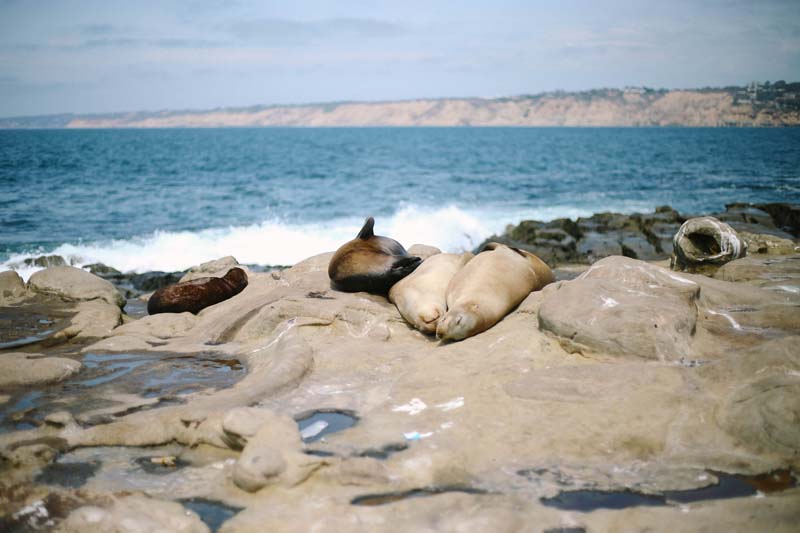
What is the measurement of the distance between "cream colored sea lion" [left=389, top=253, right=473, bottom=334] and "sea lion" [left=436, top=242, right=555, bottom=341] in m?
0.15

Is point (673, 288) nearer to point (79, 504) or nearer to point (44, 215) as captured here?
point (79, 504)

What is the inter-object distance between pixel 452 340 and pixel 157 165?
4792 centimetres

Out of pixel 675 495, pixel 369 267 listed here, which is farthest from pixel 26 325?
pixel 675 495

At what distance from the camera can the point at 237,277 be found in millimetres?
9359

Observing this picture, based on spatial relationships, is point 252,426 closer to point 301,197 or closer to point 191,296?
point 191,296

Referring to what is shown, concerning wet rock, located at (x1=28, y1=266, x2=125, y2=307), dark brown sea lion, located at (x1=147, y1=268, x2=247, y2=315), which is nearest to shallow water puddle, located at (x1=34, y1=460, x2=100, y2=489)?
dark brown sea lion, located at (x1=147, y1=268, x2=247, y2=315)

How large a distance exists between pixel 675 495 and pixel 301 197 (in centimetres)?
3098

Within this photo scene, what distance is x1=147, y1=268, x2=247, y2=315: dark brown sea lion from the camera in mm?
8609

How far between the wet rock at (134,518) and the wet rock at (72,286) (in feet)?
21.4

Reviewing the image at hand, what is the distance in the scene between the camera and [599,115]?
17850 cm

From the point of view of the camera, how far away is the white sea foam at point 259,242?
17.2 m

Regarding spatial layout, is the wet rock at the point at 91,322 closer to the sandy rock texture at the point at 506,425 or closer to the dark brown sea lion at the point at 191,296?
the dark brown sea lion at the point at 191,296

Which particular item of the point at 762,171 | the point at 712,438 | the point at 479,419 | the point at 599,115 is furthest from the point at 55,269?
the point at 599,115

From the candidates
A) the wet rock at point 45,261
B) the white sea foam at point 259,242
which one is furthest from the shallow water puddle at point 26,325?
the wet rock at point 45,261
